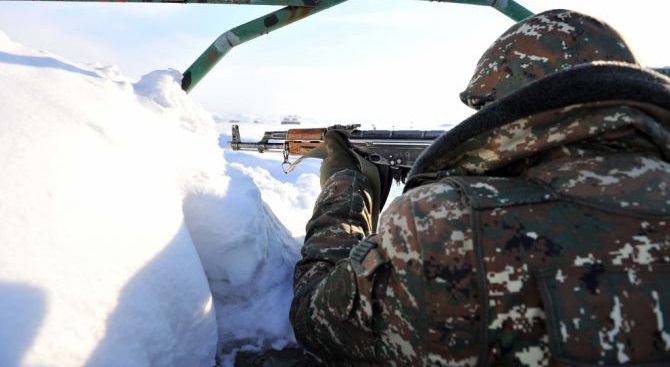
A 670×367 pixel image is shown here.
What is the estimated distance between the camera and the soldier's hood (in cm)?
106

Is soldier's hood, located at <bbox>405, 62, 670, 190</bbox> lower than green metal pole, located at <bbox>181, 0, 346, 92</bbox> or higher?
lower

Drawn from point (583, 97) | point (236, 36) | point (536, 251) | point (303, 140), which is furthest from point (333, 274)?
point (236, 36)

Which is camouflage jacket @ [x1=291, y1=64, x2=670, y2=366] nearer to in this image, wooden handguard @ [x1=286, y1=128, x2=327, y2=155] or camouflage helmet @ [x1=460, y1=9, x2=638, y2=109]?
camouflage helmet @ [x1=460, y1=9, x2=638, y2=109]

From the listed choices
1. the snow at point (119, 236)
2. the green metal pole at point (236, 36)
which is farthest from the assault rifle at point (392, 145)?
the green metal pole at point (236, 36)

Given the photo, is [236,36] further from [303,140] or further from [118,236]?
[118,236]

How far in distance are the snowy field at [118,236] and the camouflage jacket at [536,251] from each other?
0.72 meters

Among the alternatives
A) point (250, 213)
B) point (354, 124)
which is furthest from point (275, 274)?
point (354, 124)

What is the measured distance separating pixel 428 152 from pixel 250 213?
1.06 meters

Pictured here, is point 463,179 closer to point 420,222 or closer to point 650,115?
point 420,222

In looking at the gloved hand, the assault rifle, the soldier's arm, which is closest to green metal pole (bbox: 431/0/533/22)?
the assault rifle

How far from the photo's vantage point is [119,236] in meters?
1.56

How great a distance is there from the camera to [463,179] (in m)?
1.17

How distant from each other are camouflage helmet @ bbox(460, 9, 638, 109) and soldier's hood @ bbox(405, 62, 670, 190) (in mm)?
228

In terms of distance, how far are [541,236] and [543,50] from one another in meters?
0.58
